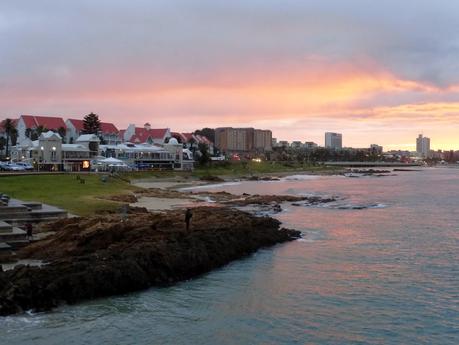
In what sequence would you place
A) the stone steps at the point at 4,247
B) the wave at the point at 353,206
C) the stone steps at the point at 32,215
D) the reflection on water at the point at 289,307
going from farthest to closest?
the wave at the point at 353,206
the stone steps at the point at 32,215
the stone steps at the point at 4,247
the reflection on water at the point at 289,307

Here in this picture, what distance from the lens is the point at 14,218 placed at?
81.4 feet

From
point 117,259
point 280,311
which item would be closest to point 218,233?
point 117,259

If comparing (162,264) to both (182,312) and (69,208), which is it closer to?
(182,312)

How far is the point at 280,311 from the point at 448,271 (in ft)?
32.2

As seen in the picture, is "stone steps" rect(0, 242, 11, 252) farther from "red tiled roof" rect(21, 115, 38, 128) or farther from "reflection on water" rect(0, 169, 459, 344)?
"red tiled roof" rect(21, 115, 38, 128)

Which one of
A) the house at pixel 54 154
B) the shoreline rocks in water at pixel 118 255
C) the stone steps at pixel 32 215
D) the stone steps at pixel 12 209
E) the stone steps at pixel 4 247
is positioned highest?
the house at pixel 54 154

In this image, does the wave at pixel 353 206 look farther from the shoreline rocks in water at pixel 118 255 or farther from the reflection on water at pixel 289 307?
the reflection on water at pixel 289 307

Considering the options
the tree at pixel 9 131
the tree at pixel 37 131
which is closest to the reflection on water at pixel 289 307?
the tree at pixel 37 131

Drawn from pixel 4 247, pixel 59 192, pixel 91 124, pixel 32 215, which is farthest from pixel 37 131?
pixel 4 247

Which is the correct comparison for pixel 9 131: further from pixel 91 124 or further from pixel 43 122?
pixel 91 124

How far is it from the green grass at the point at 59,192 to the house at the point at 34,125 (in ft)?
225

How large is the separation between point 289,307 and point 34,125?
116 m

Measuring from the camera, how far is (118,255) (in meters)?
18.7

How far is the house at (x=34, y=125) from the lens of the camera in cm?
11906
